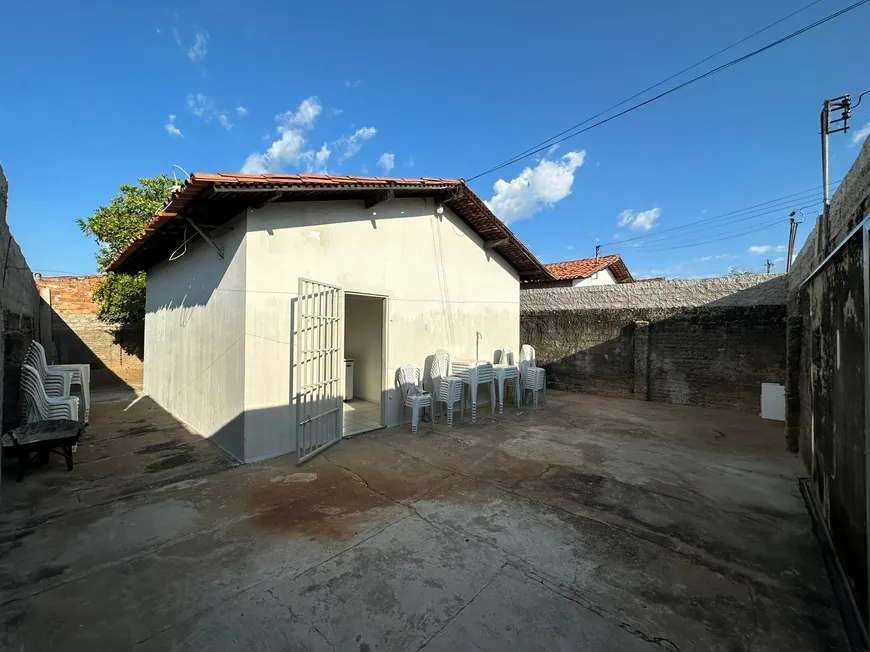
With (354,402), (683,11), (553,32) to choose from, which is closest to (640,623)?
(354,402)

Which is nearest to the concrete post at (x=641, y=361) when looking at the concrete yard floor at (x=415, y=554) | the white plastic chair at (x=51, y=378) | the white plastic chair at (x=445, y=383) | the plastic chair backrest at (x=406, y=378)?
the concrete yard floor at (x=415, y=554)

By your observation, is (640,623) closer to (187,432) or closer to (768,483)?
(768,483)

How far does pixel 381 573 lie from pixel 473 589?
0.59 meters

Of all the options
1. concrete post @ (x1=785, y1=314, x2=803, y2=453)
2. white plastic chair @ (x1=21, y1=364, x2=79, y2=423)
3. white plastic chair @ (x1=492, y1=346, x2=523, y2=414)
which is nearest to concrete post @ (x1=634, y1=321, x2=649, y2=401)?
white plastic chair @ (x1=492, y1=346, x2=523, y2=414)

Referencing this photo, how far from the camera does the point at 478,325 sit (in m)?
7.62

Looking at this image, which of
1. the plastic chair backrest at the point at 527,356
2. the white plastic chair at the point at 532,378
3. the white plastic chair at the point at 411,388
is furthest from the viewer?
the plastic chair backrest at the point at 527,356

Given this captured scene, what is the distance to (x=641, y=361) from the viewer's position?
8.48m

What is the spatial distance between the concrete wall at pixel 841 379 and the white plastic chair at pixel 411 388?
14.1 feet

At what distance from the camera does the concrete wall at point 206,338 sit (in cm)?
440

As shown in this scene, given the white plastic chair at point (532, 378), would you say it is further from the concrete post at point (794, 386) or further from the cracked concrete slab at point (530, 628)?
the cracked concrete slab at point (530, 628)

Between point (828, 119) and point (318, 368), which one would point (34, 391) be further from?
point (828, 119)

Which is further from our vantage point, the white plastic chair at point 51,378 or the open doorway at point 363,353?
the open doorway at point 363,353

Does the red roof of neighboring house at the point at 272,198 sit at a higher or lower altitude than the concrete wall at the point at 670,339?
higher

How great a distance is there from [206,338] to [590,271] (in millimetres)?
13087
